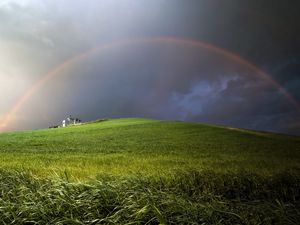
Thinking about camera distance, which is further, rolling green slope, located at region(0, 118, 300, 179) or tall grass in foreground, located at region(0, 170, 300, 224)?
rolling green slope, located at region(0, 118, 300, 179)

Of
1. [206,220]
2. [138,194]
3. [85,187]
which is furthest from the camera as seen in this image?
[85,187]

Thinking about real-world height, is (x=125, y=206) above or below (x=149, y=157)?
below

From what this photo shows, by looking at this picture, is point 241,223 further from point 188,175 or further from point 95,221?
point 188,175

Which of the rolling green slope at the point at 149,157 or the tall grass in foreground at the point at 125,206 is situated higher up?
the rolling green slope at the point at 149,157

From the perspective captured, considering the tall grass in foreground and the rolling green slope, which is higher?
the rolling green slope

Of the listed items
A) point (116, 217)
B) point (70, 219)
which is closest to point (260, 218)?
point (116, 217)

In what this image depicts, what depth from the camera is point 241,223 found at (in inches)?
328

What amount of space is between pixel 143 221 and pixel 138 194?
165 centimetres

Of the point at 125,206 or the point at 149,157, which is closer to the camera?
the point at 125,206

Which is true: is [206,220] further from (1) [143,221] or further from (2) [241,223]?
(1) [143,221]

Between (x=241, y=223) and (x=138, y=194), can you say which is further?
(x=138, y=194)

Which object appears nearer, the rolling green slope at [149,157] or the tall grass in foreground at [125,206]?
the tall grass in foreground at [125,206]

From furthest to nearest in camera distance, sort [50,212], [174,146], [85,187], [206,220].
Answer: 1. [174,146]
2. [85,187]
3. [50,212]
4. [206,220]

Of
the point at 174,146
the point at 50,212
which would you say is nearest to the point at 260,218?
the point at 50,212
